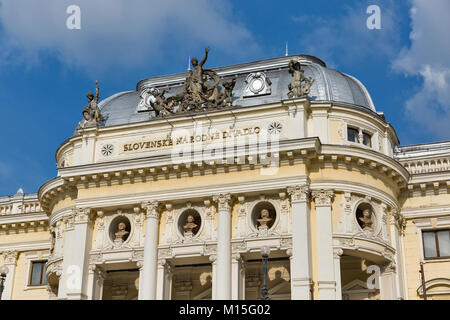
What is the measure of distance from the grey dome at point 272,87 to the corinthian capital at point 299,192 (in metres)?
5.84

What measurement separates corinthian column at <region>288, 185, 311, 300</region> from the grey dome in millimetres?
6232

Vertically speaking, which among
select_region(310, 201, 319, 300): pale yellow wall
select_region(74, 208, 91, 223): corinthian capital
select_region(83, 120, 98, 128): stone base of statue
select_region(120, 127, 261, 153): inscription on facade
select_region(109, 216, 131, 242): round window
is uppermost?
select_region(83, 120, 98, 128): stone base of statue

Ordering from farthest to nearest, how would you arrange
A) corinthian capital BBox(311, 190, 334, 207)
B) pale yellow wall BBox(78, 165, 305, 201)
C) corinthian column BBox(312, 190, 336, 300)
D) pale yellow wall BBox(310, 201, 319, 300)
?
pale yellow wall BBox(78, 165, 305, 201), corinthian capital BBox(311, 190, 334, 207), pale yellow wall BBox(310, 201, 319, 300), corinthian column BBox(312, 190, 336, 300)

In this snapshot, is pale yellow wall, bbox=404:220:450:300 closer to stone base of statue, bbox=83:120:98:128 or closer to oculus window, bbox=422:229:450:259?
oculus window, bbox=422:229:450:259

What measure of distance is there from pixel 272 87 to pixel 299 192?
7351 millimetres

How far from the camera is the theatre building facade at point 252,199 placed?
3234cm

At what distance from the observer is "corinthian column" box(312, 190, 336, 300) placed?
1212 inches

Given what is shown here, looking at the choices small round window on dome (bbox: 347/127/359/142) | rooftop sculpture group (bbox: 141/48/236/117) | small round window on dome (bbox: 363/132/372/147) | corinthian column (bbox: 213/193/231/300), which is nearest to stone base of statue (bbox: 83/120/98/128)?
rooftop sculpture group (bbox: 141/48/236/117)

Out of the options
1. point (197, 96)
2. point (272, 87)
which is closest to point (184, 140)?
point (197, 96)

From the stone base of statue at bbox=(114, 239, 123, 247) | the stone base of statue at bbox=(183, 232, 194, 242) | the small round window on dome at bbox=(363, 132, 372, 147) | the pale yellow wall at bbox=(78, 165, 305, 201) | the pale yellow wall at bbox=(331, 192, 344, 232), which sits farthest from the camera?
the small round window on dome at bbox=(363, 132, 372, 147)

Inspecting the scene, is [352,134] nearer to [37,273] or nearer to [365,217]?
[365,217]

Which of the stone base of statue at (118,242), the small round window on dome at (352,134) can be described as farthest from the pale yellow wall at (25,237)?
the small round window on dome at (352,134)

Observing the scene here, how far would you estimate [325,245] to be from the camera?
1246 inches
